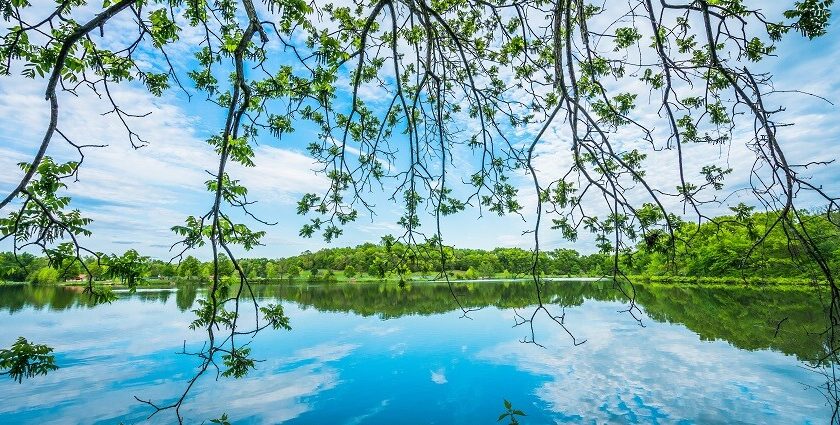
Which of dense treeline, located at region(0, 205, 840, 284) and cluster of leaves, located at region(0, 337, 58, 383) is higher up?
dense treeline, located at region(0, 205, 840, 284)

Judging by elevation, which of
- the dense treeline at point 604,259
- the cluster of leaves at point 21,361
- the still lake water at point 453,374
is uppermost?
the dense treeline at point 604,259

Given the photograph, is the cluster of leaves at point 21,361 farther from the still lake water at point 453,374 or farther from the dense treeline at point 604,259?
the still lake water at point 453,374

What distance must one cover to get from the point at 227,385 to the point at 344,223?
12.8 meters

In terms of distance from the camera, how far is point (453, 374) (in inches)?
545

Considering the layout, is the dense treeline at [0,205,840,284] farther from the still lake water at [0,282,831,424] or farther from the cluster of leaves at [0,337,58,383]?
the still lake water at [0,282,831,424]

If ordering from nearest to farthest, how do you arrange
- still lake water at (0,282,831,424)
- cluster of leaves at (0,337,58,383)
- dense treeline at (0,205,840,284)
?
1. dense treeline at (0,205,840,284)
2. cluster of leaves at (0,337,58,383)
3. still lake water at (0,282,831,424)

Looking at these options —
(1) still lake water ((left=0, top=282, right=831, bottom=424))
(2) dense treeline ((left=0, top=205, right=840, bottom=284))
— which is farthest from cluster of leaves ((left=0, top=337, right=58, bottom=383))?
(1) still lake water ((left=0, top=282, right=831, bottom=424))

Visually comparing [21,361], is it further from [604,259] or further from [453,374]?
[453,374]

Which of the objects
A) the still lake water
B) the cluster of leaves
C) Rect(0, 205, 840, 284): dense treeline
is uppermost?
Rect(0, 205, 840, 284): dense treeline

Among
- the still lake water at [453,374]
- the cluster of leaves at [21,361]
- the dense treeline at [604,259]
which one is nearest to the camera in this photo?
the dense treeline at [604,259]

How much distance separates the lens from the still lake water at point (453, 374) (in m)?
10.5

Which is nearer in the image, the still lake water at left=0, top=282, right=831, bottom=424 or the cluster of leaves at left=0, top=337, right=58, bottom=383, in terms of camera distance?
the cluster of leaves at left=0, top=337, right=58, bottom=383

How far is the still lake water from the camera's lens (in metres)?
10.5

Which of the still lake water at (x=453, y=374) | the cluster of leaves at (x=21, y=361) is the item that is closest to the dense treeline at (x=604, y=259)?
the cluster of leaves at (x=21, y=361)
